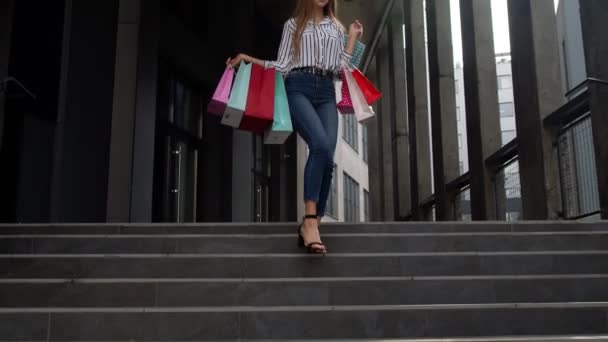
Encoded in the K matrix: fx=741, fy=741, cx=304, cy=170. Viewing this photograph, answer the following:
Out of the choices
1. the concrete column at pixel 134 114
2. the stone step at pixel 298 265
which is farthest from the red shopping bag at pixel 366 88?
the concrete column at pixel 134 114

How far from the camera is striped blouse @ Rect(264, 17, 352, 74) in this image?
516 centimetres

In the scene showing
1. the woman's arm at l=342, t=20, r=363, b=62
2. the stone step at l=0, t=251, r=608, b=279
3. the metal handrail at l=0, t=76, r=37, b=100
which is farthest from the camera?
the metal handrail at l=0, t=76, r=37, b=100

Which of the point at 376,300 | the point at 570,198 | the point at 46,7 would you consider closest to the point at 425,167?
the point at 570,198

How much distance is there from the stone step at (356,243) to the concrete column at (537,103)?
343 centimetres

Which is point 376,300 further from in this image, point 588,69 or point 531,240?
point 588,69

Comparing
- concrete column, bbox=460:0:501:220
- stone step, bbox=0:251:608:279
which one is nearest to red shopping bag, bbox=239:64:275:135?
stone step, bbox=0:251:608:279

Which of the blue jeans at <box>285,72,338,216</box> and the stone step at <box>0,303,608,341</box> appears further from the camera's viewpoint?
the blue jeans at <box>285,72,338,216</box>

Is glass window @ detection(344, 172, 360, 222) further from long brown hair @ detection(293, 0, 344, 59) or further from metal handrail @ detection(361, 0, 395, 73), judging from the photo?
long brown hair @ detection(293, 0, 344, 59)

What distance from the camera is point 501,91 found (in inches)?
2467

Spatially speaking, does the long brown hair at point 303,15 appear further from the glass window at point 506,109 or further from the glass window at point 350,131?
the glass window at point 506,109

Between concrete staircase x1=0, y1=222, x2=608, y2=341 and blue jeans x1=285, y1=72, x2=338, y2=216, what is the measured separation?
43 centimetres

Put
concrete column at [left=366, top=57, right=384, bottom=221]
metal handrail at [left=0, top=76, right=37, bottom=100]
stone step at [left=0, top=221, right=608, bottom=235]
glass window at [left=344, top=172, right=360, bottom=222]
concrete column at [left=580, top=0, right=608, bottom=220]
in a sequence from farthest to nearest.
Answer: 1. glass window at [left=344, top=172, right=360, bottom=222]
2. concrete column at [left=366, top=57, right=384, bottom=221]
3. metal handrail at [left=0, top=76, right=37, bottom=100]
4. concrete column at [left=580, top=0, right=608, bottom=220]
5. stone step at [left=0, top=221, right=608, bottom=235]

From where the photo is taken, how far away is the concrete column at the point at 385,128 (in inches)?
873

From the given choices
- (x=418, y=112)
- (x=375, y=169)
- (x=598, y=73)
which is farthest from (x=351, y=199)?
(x=598, y=73)
